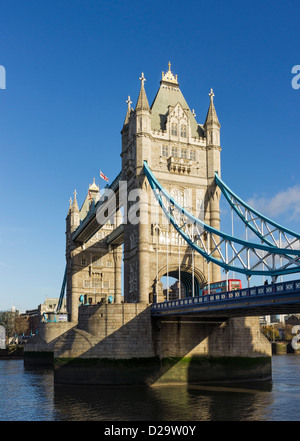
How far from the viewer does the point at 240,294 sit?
3281cm

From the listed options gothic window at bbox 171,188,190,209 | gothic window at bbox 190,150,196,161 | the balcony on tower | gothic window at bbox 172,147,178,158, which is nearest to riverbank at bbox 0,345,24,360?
gothic window at bbox 171,188,190,209

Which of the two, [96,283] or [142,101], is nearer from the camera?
[142,101]

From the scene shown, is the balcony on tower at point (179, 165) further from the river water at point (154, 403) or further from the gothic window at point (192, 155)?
the river water at point (154, 403)

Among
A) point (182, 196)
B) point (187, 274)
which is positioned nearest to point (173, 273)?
point (187, 274)

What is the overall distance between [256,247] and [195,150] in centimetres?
1991

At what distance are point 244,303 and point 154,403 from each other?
8645 millimetres

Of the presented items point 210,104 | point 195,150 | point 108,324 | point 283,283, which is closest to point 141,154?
point 195,150

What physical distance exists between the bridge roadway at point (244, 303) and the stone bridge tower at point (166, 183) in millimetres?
7086

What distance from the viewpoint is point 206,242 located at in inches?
1994

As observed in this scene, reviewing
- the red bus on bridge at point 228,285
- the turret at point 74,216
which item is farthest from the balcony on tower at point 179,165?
the turret at point 74,216

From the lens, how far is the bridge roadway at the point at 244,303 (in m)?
29.3

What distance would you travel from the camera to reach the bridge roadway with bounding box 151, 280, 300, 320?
29281mm

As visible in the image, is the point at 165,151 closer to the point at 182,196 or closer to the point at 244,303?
the point at 182,196
